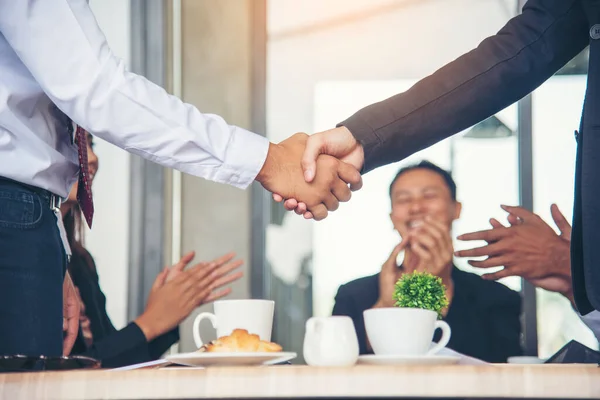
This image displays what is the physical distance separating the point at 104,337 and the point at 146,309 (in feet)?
0.58

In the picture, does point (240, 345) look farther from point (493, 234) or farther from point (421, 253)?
point (421, 253)

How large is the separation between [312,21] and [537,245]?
1426 mm

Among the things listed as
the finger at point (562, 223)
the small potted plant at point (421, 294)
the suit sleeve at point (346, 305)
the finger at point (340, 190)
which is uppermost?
the finger at point (340, 190)

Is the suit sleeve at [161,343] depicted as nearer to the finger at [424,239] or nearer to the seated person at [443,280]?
the seated person at [443,280]

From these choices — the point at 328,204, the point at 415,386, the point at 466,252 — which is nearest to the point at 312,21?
the point at 466,252

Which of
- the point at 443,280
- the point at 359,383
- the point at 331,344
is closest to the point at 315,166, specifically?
the point at 331,344

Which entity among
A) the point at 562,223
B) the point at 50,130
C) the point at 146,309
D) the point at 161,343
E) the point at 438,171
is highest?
the point at 438,171

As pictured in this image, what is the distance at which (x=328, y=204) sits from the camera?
6.11ft

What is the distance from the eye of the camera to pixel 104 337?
2262 mm

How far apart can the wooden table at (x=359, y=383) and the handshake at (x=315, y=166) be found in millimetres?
1067

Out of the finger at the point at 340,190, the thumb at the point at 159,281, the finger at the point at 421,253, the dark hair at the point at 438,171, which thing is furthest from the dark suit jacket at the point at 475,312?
the finger at the point at 340,190

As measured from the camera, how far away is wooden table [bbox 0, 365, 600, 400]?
2.10 feet

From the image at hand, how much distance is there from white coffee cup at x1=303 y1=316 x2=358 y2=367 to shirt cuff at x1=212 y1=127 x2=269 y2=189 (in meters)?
0.69

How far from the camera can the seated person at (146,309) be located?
2217mm
